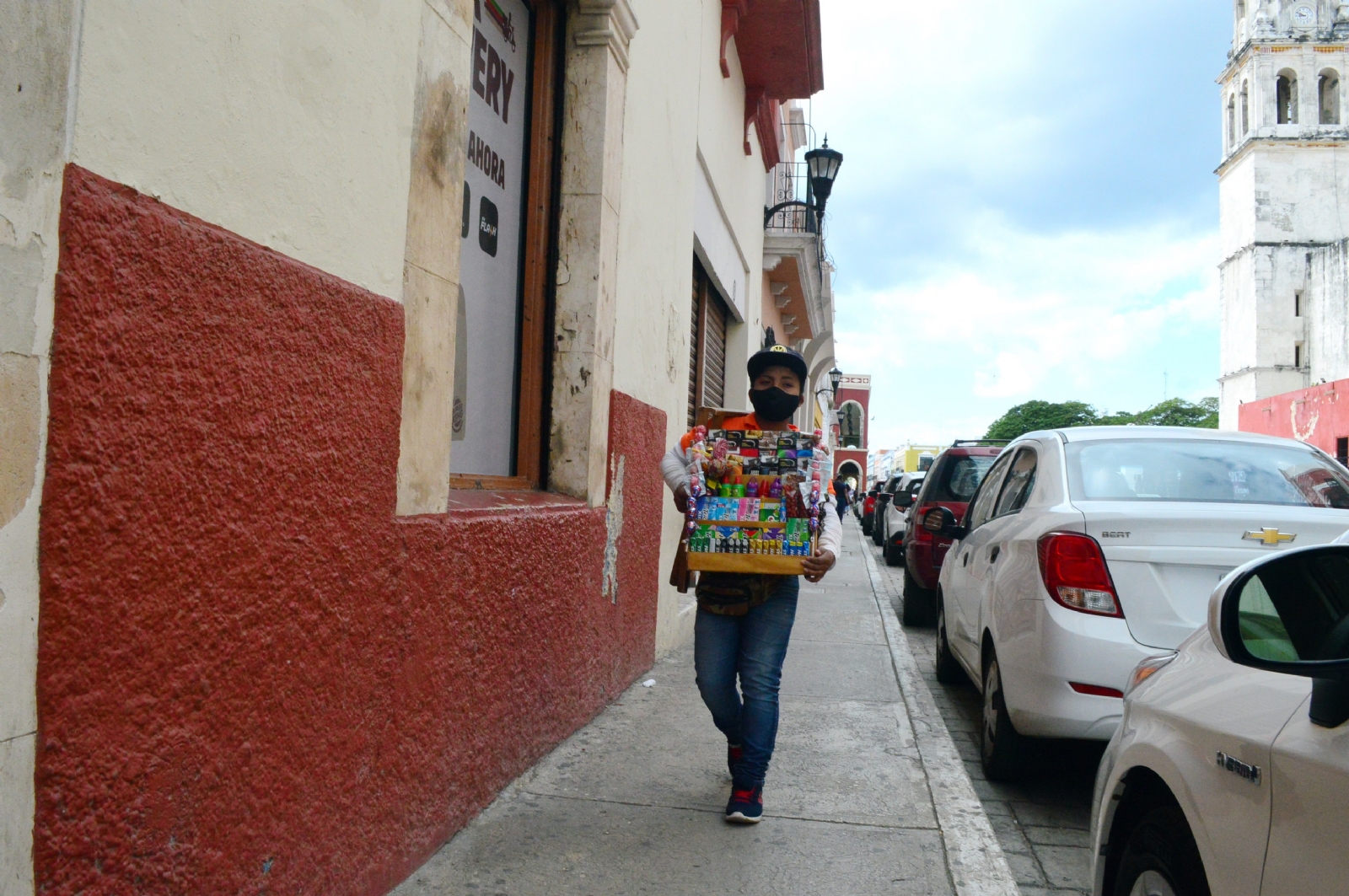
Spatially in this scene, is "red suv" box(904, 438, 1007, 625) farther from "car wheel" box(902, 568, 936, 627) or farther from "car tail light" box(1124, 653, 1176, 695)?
"car tail light" box(1124, 653, 1176, 695)

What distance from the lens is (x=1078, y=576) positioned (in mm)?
4250

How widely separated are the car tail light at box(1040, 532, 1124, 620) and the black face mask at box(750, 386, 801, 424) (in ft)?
4.07

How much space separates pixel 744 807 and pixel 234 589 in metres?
2.32

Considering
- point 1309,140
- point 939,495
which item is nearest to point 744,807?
point 939,495

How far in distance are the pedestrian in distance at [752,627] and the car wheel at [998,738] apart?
127cm

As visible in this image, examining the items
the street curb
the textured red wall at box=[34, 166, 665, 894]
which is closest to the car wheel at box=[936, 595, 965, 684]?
the street curb

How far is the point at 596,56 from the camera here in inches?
204

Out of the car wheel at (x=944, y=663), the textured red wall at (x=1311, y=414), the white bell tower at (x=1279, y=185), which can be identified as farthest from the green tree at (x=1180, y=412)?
the car wheel at (x=944, y=663)

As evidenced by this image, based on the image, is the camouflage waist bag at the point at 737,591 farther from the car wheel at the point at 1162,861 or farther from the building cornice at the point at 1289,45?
the building cornice at the point at 1289,45

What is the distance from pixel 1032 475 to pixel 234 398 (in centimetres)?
405

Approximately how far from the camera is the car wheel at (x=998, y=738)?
4777 millimetres

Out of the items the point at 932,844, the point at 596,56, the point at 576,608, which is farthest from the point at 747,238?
the point at 932,844

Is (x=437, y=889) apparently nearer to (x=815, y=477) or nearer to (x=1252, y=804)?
(x=815, y=477)

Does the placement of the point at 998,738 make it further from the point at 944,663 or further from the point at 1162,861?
the point at 1162,861
